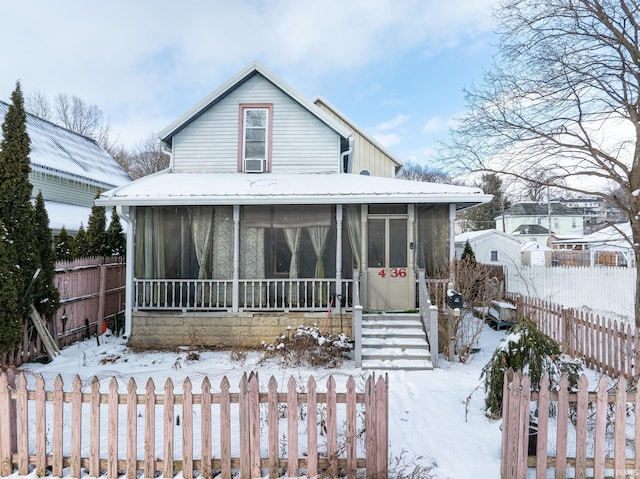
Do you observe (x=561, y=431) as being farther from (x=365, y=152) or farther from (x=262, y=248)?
(x=365, y=152)

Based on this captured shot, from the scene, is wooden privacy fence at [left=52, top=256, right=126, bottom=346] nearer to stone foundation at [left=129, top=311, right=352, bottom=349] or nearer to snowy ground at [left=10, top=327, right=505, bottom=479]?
snowy ground at [left=10, top=327, right=505, bottom=479]

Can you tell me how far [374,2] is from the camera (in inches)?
437

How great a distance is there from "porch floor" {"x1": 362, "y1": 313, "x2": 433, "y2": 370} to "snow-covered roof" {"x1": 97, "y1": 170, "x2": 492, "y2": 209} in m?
2.84

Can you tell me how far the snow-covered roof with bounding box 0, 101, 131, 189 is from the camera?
17859 millimetres

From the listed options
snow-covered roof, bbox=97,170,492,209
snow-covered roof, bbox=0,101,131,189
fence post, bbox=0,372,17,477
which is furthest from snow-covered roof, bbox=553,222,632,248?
snow-covered roof, bbox=0,101,131,189

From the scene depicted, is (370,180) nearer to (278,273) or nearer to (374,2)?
(278,273)

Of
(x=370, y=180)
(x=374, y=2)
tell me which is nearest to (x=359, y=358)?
(x=370, y=180)

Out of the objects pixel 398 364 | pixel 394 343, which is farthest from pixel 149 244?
pixel 398 364

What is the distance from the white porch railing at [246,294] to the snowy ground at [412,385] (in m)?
1.26

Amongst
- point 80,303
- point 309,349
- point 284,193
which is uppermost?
point 284,193

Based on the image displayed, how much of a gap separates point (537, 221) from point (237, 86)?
55.3 m

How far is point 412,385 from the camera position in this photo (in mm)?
7039

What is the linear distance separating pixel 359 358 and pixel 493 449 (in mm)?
3648

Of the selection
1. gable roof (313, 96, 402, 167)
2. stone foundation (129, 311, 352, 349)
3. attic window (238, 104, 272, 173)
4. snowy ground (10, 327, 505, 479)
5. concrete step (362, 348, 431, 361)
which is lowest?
snowy ground (10, 327, 505, 479)
